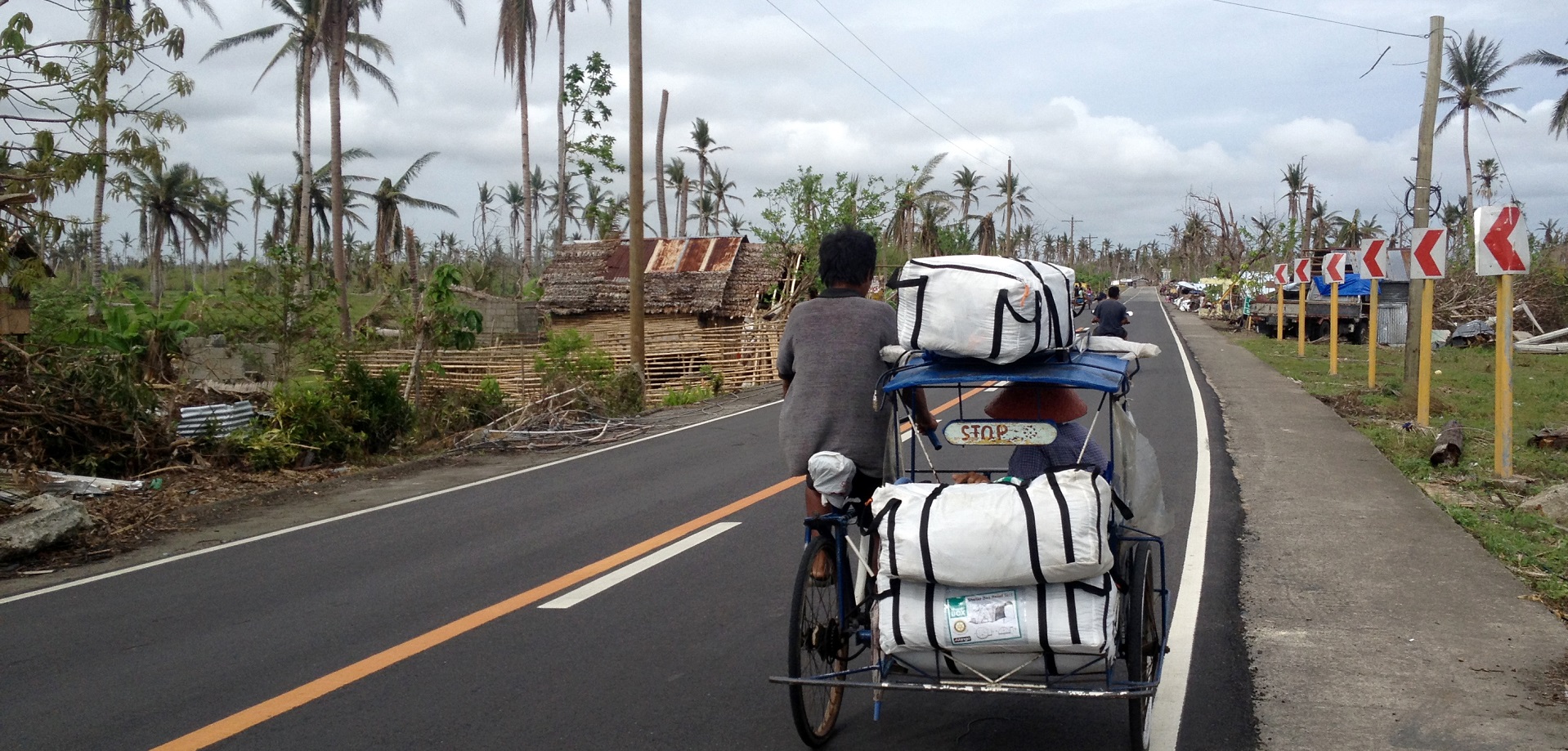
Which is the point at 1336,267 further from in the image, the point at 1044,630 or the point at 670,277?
the point at 1044,630

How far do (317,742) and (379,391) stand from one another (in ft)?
35.2

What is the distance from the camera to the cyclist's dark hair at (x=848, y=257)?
191 inches

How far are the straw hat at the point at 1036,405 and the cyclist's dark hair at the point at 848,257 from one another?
75 cm

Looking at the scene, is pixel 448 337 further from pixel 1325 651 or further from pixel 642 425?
pixel 1325 651

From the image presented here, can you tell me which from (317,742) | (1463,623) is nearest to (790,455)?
(317,742)

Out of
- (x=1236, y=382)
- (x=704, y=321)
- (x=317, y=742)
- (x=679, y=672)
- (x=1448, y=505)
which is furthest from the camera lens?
(x=704, y=321)

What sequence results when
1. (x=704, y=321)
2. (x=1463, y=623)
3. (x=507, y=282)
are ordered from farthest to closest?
Result: (x=507, y=282) → (x=704, y=321) → (x=1463, y=623)

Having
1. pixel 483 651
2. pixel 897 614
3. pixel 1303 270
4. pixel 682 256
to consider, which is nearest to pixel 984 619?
pixel 897 614

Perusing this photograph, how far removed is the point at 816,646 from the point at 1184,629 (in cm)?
254

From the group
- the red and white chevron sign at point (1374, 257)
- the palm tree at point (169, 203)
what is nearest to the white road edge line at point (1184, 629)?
the red and white chevron sign at point (1374, 257)

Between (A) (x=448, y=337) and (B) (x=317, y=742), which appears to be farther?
(A) (x=448, y=337)

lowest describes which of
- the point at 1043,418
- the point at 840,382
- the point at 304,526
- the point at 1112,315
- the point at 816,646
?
the point at 304,526

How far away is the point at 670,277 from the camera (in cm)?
3122

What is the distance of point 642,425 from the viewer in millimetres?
16609
